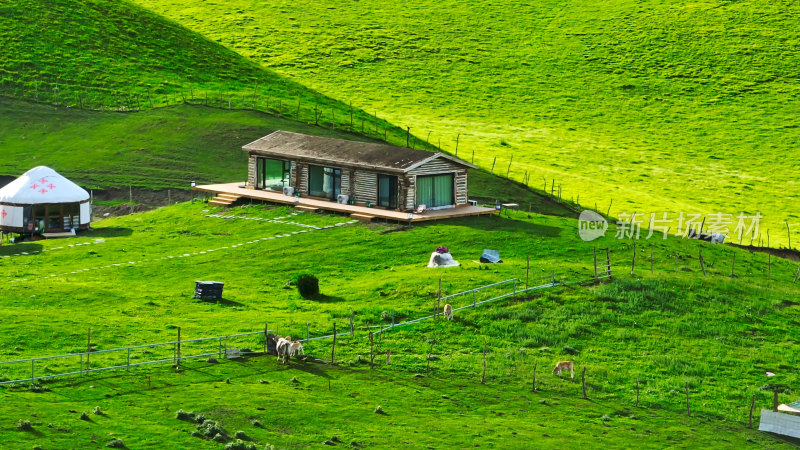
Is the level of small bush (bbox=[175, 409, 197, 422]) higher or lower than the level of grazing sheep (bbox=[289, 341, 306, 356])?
lower

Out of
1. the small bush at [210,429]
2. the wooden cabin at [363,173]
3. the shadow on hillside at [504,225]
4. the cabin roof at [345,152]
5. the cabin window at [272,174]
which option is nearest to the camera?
the small bush at [210,429]

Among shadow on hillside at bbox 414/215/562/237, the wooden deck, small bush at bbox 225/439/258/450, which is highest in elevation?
the wooden deck

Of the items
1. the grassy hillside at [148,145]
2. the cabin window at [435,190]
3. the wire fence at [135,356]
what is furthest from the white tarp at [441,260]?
the grassy hillside at [148,145]

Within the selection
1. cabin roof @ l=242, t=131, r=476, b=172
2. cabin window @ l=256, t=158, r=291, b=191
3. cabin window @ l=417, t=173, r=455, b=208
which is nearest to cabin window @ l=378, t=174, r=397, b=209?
cabin roof @ l=242, t=131, r=476, b=172

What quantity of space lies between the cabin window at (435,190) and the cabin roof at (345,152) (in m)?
1.30

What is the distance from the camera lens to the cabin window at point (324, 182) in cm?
8625

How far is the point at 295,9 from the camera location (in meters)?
179

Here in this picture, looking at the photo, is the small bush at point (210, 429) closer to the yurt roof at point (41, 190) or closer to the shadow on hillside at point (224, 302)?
the shadow on hillside at point (224, 302)

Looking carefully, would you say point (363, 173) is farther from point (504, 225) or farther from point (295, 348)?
point (295, 348)

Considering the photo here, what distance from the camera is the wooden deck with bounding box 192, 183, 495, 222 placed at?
265ft

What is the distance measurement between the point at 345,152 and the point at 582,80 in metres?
74.2

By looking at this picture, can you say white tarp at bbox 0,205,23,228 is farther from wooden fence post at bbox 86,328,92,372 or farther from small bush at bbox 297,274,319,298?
wooden fence post at bbox 86,328,92,372

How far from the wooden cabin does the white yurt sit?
43.7ft

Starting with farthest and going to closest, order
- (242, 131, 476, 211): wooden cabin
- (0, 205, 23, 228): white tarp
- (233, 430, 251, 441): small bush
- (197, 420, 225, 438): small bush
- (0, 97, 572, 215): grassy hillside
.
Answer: (0, 97, 572, 215): grassy hillside, (242, 131, 476, 211): wooden cabin, (0, 205, 23, 228): white tarp, (233, 430, 251, 441): small bush, (197, 420, 225, 438): small bush
